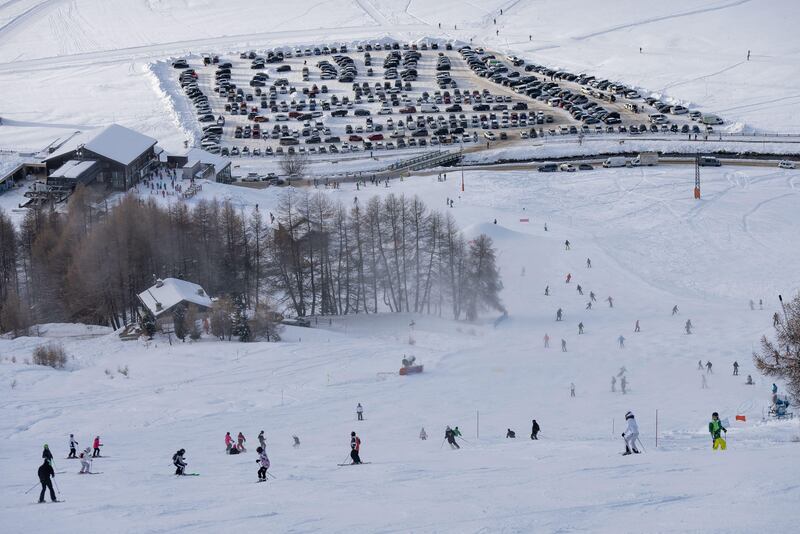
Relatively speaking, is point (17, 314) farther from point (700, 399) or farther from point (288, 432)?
point (700, 399)

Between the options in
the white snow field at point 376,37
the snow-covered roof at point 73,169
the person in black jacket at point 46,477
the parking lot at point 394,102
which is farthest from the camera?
the white snow field at point 376,37

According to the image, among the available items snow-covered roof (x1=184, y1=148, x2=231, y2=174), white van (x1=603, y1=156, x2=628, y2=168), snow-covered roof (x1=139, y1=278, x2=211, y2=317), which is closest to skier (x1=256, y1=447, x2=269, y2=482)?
snow-covered roof (x1=139, y1=278, x2=211, y2=317)

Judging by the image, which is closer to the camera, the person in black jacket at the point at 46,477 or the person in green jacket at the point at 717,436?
the person in black jacket at the point at 46,477

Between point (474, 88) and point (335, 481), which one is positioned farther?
point (474, 88)

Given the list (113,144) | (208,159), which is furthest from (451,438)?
(208,159)

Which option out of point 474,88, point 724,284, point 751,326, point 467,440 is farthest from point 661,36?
point 467,440

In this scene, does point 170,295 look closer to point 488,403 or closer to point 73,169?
point 488,403

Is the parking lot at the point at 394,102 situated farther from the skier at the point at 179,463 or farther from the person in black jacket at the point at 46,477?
the person in black jacket at the point at 46,477

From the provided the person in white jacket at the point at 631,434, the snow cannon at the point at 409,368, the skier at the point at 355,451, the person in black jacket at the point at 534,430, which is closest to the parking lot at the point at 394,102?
the snow cannon at the point at 409,368
